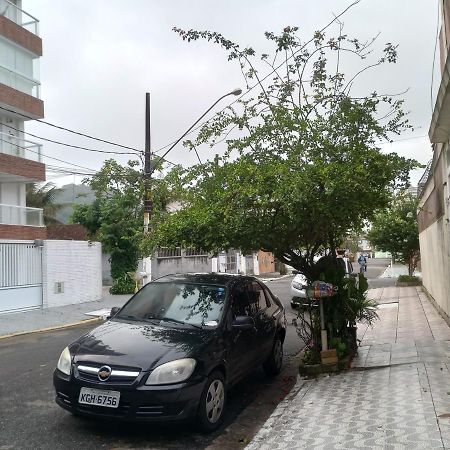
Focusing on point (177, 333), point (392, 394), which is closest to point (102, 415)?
point (177, 333)

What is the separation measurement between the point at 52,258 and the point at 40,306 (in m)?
1.81

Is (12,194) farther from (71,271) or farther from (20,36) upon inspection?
(20,36)

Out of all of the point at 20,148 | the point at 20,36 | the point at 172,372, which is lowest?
the point at 172,372

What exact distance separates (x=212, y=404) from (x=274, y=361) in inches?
97.0

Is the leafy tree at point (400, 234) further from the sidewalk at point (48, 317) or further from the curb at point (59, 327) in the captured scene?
the curb at point (59, 327)

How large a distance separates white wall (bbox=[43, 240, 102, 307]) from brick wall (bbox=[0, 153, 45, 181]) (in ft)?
11.8

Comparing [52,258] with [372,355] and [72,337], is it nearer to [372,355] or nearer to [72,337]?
[72,337]

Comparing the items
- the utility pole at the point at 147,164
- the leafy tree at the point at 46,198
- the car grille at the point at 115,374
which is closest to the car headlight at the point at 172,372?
the car grille at the point at 115,374

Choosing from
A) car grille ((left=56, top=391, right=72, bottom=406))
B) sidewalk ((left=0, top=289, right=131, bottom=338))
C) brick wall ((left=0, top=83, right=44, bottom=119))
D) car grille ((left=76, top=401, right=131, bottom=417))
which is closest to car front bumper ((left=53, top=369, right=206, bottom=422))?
car grille ((left=76, top=401, right=131, bottom=417))

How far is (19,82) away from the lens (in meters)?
21.0

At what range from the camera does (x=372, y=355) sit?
7.62 meters

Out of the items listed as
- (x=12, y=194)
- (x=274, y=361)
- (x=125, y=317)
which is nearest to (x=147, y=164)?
(x=12, y=194)

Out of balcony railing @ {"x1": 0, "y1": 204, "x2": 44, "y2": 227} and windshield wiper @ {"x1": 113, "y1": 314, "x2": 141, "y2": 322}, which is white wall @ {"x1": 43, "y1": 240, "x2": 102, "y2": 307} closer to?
balcony railing @ {"x1": 0, "y1": 204, "x2": 44, "y2": 227}

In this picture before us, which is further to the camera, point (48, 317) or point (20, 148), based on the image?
point (20, 148)
